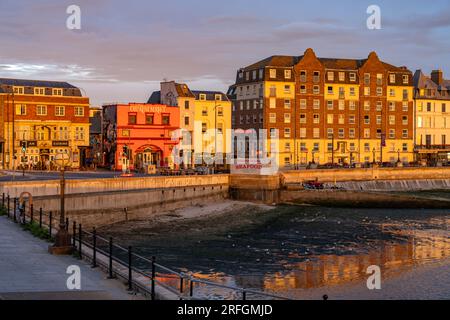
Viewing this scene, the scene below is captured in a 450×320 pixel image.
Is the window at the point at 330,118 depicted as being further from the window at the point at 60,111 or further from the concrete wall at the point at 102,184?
the window at the point at 60,111

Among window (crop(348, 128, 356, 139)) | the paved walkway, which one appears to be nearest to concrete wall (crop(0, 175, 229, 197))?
the paved walkway

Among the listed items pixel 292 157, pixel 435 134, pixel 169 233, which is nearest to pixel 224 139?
pixel 292 157

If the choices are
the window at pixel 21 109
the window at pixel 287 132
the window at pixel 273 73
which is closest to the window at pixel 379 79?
the window at pixel 287 132

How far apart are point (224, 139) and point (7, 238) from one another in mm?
76816

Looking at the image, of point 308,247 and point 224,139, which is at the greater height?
point 224,139

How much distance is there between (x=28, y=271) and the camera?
21.9 meters

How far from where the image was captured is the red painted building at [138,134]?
8775 centimetres

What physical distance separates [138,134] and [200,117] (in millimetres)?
15750

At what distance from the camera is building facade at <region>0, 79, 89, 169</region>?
83.3 m

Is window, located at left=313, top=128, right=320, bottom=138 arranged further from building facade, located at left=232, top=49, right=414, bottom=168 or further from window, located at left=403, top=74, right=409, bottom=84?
window, located at left=403, top=74, right=409, bottom=84

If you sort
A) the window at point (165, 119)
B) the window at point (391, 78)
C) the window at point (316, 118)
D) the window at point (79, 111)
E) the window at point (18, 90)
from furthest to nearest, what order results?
1. the window at point (391, 78)
2. the window at point (316, 118)
3. the window at point (165, 119)
4. the window at point (79, 111)
5. the window at point (18, 90)

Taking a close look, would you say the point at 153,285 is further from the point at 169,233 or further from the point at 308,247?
the point at 169,233

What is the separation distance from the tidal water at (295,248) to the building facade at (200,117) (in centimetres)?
4016

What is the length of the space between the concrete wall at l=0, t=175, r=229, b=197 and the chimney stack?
71.5 m
